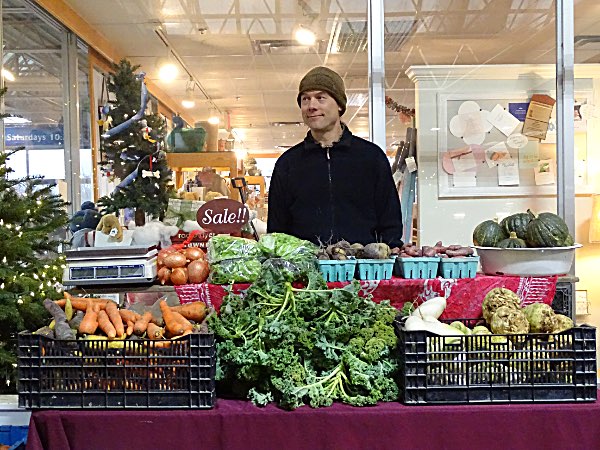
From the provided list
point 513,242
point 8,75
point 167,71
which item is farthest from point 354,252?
point 167,71

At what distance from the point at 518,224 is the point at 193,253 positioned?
4.43 ft

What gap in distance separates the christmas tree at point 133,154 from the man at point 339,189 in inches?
39.2

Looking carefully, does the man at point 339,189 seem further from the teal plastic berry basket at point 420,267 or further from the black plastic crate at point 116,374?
the black plastic crate at point 116,374

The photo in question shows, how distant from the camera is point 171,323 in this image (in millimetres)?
1933

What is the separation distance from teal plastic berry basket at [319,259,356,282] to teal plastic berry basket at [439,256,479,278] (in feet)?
1.15

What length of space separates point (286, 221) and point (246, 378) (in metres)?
1.37

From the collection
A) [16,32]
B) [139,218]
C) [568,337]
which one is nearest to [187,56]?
[16,32]

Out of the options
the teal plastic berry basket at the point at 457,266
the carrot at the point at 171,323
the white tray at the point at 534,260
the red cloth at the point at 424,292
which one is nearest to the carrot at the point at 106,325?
the carrot at the point at 171,323

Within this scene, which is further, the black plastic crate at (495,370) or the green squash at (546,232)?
the green squash at (546,232)

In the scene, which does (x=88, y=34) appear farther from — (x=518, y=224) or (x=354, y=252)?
(x=518, y=224)

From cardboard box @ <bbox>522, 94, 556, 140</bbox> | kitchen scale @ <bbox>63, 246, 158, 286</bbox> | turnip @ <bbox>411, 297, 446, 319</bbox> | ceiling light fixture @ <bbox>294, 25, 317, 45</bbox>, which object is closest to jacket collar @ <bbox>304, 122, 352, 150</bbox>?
kitchen scale @ <bbox>63, 246, 158, 286</bbox>

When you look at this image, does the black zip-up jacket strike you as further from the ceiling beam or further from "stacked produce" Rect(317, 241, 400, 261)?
the ceiling beam

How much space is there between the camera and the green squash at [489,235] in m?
2.69

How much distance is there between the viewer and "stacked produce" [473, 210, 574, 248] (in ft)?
8.52
